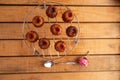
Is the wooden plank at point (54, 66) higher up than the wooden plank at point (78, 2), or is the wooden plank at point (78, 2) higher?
the wooden plank at point (78, 2)

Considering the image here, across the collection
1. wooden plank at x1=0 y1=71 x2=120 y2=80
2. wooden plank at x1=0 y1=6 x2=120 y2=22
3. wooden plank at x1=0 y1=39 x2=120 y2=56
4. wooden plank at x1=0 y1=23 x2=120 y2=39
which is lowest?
wooden plank at x1=0 y1=71 x2=120 y2=80

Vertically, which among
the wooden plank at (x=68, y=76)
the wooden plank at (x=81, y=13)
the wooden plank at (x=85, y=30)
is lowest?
the wooden plank at (x=68, y=76)

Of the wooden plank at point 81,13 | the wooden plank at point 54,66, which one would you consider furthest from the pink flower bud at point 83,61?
the wooden plank at point 81,13

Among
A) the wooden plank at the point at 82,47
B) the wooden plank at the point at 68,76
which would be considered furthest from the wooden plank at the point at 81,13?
the wooden plank at the point at 68,76

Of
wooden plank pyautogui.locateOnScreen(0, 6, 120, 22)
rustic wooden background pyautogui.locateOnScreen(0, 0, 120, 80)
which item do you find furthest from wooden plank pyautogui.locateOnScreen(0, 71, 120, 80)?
wooden plank pyautogui.locateOnScreen(0, 6, 120, 22)

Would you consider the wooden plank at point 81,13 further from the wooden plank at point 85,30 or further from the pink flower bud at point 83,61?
the pink flower bud at point 83,61

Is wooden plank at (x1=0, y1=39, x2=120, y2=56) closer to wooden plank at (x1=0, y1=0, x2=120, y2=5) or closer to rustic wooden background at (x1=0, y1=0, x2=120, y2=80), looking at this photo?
rustic wooden background at (x1=0, y1=0, x2=120, y2=80)

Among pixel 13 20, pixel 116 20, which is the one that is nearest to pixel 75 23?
pixel 116 20
